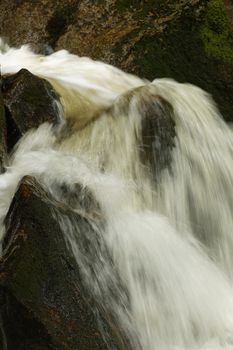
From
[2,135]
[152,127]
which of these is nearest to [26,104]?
[2,135]

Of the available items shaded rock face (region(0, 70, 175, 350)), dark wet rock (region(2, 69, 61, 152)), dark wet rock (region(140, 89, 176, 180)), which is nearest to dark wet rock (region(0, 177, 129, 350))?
shaded rock face (region(0, 70, 175, 350))

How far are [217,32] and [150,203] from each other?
3.37 meters

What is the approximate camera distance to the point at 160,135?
20.1 ft

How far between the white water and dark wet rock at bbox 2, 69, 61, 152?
0.11 m

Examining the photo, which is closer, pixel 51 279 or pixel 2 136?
pixel 51 279

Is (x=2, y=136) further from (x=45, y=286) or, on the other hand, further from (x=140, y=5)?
(x=140, y=5)

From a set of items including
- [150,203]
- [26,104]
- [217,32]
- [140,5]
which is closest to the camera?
[150,203]

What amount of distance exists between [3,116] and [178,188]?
1699 millimetres

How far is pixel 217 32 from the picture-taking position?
27.2 feet

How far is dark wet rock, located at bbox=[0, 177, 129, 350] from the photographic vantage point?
12.9ft

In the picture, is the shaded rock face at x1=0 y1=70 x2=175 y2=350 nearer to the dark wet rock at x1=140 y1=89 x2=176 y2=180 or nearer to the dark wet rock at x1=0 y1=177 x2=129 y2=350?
the dark wet rock at x1=0 y1=177 x2=129 y2=350

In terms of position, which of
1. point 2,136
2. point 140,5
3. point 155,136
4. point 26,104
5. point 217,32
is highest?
point 140,5

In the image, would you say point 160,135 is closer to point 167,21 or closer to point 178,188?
point 178,188

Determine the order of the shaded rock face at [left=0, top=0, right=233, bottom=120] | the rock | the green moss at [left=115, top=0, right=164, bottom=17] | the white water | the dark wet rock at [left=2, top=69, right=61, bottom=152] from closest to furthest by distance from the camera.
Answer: the white water
the rock
the dark wet rock at [left=2, top=69, right=61, bottom=152]
the shaded rock face at [left=0, top=0, right=233, bottom=120]
the green moss at [left=115, top=0, right=164, bottom=17]
